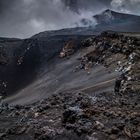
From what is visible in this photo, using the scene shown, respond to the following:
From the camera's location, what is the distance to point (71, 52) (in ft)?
223

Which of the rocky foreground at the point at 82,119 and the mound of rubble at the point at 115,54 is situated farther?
the mound of rubble at the point at 115,54

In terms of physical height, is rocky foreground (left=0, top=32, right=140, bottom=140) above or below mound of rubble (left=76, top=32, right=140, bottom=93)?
below

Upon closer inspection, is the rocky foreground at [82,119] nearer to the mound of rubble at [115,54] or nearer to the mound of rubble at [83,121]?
the mound of rubble at [83,121]

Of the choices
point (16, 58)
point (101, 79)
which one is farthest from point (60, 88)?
point (16, 58)

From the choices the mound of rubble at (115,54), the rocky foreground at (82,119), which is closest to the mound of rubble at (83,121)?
the rocky foreground at (82,119)

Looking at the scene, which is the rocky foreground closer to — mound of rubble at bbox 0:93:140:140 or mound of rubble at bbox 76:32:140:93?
mound of rubble at bbox 0:93:140:140

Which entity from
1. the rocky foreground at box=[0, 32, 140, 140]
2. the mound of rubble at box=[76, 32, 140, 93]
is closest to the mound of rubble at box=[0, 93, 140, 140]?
the rocky foreground at box=[0, 32, 140, 140]

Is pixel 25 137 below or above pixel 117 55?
below

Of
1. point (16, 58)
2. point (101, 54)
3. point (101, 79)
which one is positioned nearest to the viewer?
point (101, 79)

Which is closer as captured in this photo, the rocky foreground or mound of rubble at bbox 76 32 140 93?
the rocky foreground

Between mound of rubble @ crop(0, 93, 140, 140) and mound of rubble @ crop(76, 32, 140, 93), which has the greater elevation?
mound of rubble @ crop(76, 32, 140, 93)

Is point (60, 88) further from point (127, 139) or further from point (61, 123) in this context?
point (127, 139)

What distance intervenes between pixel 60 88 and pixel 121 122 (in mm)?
30065

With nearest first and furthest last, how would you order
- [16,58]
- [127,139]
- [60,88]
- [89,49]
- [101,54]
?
[127,139], [60,88], [101,54], [89,49], [16,58]
